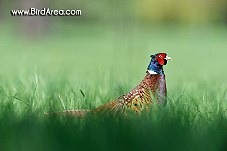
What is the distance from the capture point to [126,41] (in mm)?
4262

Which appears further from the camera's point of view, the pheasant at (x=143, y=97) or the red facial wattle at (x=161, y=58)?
the red facial wattle at (x=161, y=58)

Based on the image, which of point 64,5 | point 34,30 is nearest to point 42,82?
point 34,30

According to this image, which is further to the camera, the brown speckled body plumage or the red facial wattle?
the red facial wattle

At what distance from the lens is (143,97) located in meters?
3.30

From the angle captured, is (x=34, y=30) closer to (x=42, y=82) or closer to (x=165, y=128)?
(x=42, y=82)

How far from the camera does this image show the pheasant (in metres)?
3.16

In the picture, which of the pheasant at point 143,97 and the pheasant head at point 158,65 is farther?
the pheasant head at point 158,65

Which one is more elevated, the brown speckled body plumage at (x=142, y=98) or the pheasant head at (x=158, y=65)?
the pheasant head at (x=158, y=65)

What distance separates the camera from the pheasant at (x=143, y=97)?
316 cm

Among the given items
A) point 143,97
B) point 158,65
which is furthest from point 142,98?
point 158,65

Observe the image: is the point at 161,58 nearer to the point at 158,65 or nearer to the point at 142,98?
the point at 158,65

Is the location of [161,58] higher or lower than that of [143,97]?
higher

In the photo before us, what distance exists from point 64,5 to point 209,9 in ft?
33.8

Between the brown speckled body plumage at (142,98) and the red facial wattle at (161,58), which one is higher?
the red facial wattle at (161,58)
